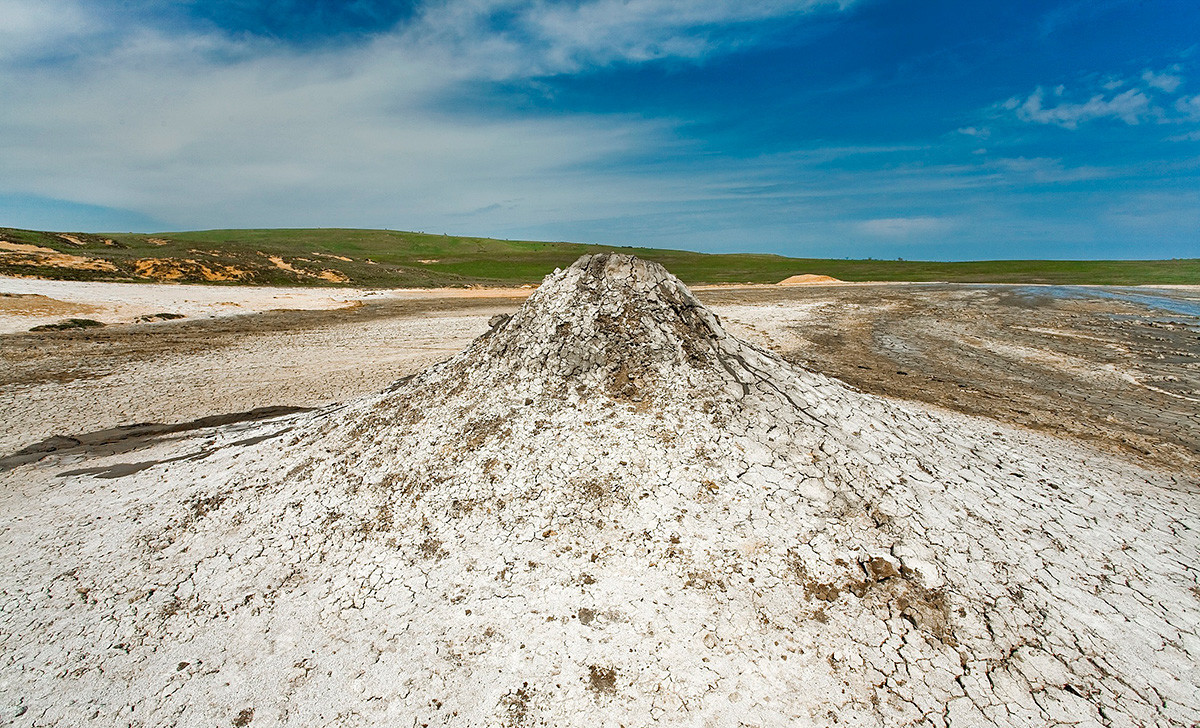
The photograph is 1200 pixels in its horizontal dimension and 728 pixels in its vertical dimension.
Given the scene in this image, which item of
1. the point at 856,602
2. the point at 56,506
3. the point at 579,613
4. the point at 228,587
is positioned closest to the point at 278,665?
the point at 228,587

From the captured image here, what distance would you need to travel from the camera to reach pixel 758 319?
1858 centimetres

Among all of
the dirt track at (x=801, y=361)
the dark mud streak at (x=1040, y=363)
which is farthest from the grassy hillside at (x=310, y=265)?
the dark mud streak at (x=1040, y=363)

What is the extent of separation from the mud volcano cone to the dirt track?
2734 mm

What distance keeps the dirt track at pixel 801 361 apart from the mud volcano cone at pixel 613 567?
108 inches

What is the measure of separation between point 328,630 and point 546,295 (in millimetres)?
3687

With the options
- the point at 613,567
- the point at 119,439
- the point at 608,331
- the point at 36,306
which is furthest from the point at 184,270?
the point at 613,567

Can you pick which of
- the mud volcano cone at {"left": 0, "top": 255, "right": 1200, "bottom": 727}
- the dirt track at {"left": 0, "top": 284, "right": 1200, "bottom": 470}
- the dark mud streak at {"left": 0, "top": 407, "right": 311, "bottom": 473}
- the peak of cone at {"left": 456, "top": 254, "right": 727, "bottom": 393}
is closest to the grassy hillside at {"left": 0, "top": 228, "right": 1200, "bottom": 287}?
the peak of cone at {"left": 456, "top": 254, "right": 727, "bottom": 393}

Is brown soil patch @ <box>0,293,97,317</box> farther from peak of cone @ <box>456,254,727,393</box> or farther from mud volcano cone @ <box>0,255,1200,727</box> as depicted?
peak of cone @ <box>456,254,727,393</box>

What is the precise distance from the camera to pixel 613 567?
3.63 meters

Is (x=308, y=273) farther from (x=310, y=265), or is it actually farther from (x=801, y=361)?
(x=801, y=361)

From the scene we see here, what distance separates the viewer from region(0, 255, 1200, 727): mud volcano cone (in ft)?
9.80

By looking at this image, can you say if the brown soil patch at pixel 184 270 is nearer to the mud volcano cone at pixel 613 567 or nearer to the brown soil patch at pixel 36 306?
the brown soil patch at pixel 36 306

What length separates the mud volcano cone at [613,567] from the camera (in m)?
2.99

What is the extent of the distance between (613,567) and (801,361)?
9237mm
